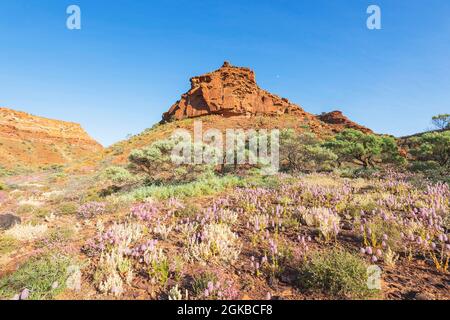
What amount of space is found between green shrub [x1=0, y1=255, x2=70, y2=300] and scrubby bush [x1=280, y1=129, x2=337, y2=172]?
56.9 ft

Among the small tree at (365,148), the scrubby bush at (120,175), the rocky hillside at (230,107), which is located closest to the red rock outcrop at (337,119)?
the rocky hillside at (230,107)

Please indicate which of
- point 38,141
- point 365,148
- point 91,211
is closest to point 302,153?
point 365,148

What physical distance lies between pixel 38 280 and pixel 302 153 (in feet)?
62.7

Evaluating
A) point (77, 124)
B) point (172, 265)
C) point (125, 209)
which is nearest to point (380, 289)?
point (172, 265)

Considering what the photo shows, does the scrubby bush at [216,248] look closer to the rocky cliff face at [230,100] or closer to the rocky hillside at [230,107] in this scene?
the rocky hillside at [230,107]

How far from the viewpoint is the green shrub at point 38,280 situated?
130 inches

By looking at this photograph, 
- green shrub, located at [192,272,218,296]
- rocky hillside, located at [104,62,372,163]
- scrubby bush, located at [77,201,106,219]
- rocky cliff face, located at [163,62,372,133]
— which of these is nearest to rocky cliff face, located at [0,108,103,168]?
rocky hillside, located at [104,62,372,163]

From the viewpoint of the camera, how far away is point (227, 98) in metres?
54.2

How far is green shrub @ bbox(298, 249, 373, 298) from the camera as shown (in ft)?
10.1

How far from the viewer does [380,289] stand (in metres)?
3.09

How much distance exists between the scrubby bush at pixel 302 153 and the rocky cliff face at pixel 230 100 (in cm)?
3299
